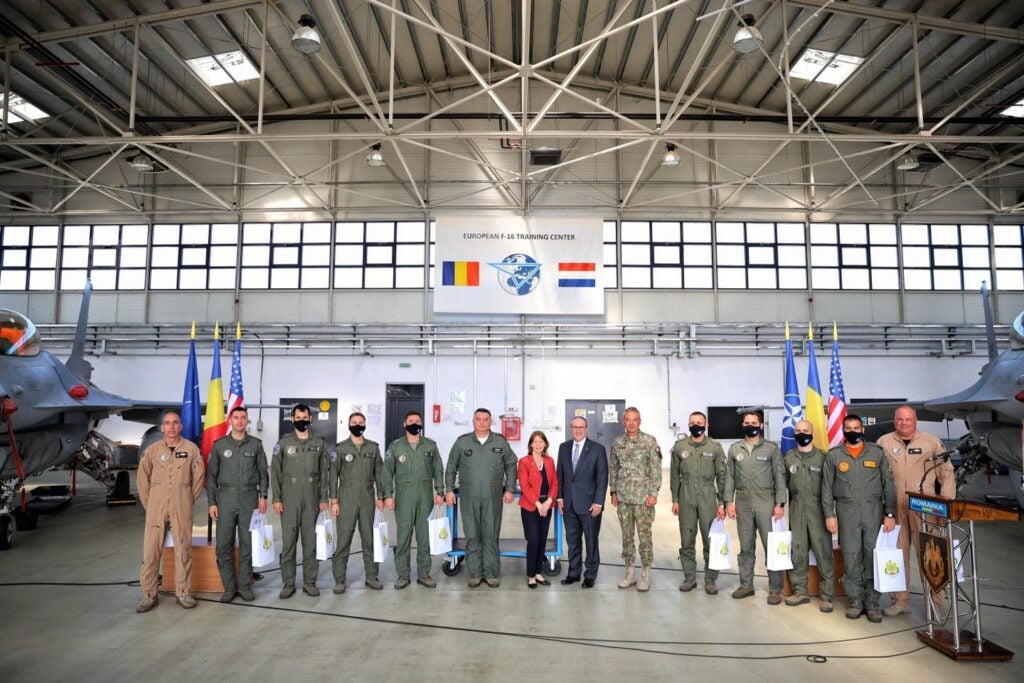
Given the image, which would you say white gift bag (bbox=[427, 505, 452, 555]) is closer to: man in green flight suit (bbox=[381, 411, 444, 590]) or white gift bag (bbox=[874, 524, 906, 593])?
man in green flight suit (bbox=[381, 411, 444, 590])

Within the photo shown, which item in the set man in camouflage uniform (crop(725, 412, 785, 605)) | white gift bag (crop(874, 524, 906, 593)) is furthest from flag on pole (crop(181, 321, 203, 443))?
white gift bag (crop(874, 524, 906, 593))

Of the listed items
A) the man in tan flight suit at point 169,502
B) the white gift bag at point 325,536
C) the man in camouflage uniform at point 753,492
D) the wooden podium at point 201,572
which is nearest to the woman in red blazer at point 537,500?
the man in camouflage uniform at point 753,492

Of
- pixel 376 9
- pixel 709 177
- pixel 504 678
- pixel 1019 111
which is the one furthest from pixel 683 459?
pixel 1019 111

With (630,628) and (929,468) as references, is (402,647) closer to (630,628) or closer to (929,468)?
(630,628)

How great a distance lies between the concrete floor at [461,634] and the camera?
135 inches

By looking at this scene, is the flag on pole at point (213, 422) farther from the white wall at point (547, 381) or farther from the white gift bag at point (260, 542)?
the white wall at point (547, 381)

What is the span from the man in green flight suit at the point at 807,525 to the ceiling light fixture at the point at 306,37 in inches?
278

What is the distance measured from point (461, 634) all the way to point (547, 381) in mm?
9523

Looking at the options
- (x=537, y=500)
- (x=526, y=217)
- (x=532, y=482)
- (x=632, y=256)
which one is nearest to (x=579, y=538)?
(x=537, y=500)

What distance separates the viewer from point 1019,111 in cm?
1130

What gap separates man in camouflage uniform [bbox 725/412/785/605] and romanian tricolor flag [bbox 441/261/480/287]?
8911 mm

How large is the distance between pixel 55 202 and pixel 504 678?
15911 mm

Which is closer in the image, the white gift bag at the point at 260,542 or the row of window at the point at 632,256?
the white gift bag at the point at 260,542

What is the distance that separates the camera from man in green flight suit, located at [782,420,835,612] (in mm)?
4453
